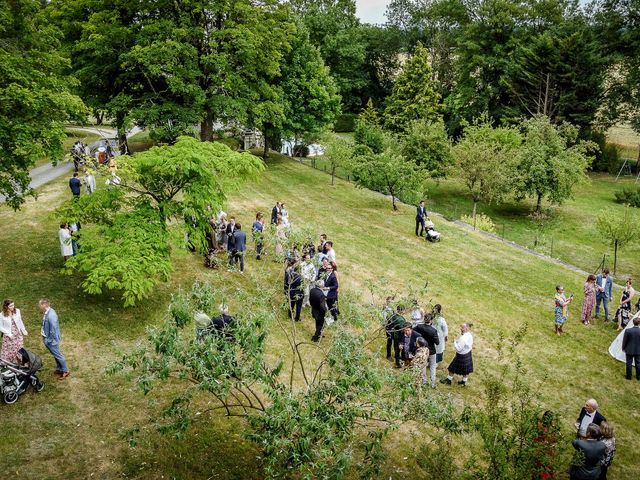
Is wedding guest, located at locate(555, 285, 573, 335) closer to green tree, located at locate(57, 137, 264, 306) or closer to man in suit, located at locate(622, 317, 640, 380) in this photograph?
man in suit, located at locate(622, 317, 640, 380)

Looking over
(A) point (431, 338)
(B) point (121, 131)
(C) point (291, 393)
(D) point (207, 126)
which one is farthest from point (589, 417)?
(D) point (207, 126)

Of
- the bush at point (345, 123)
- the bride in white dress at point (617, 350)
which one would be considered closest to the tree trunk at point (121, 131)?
the bride in white dress at point (617, 350)

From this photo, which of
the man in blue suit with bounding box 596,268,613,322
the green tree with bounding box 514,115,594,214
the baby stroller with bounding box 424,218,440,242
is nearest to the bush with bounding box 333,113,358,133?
the green tree with bounding box 514,115,594,214

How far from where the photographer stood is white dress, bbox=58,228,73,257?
15.7 m

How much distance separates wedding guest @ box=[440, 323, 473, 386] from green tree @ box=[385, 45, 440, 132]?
4100cm

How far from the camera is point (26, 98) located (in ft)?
43.0

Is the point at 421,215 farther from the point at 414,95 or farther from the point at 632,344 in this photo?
the point at 414,95

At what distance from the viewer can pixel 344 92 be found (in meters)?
65.3

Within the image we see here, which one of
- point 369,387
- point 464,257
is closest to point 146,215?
point 369,387

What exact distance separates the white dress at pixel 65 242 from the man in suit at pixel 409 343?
428 inches

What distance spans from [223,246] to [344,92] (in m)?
51.3

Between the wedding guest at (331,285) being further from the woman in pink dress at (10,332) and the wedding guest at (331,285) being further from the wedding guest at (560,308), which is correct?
the woman in pink dress at (10,332)

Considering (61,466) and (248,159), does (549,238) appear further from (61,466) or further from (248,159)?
(61,466)

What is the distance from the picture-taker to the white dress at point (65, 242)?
1571 centimetres
